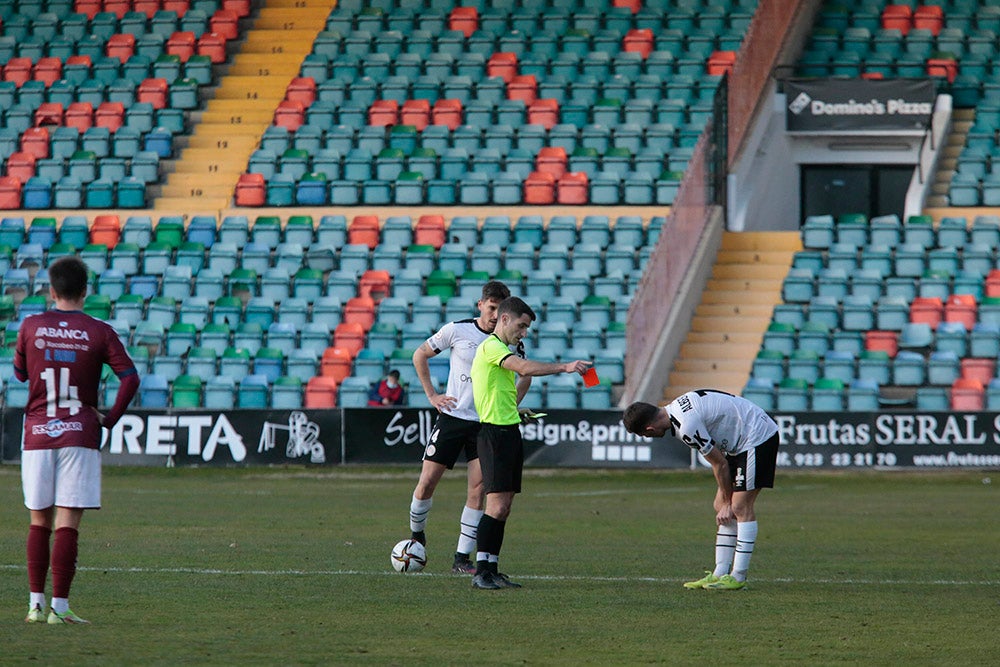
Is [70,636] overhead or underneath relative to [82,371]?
underneath

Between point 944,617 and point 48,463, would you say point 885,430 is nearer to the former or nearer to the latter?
point 944,617

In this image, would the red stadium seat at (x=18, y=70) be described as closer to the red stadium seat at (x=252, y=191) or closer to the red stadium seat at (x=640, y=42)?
the red stadium seat at (x=252, y=191)

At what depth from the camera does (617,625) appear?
9.34 metres

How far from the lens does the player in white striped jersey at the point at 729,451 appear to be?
10838 mm

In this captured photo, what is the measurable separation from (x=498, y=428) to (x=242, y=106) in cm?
2512

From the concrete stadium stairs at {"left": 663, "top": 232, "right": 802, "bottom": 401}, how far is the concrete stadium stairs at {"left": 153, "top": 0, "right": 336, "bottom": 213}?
9.87m

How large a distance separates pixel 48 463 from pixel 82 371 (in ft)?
1.70

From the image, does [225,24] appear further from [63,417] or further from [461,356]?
[63,417]

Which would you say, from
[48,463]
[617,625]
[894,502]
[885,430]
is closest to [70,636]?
[48,463]

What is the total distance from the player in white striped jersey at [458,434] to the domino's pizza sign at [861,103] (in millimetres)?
21319

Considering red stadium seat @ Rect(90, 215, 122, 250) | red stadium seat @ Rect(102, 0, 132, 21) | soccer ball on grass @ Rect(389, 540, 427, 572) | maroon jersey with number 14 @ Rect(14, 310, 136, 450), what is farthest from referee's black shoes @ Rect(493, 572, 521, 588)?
red stadium seat @ Rect(102, 0, 132, 21)

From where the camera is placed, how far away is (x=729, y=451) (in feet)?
36.9

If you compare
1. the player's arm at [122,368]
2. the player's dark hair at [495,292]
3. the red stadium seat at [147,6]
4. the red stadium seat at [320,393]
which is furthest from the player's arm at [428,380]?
the red stadium seat at [147,6]

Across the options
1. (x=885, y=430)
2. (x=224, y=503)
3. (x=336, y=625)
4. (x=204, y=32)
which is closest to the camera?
(x=336, y=625)
